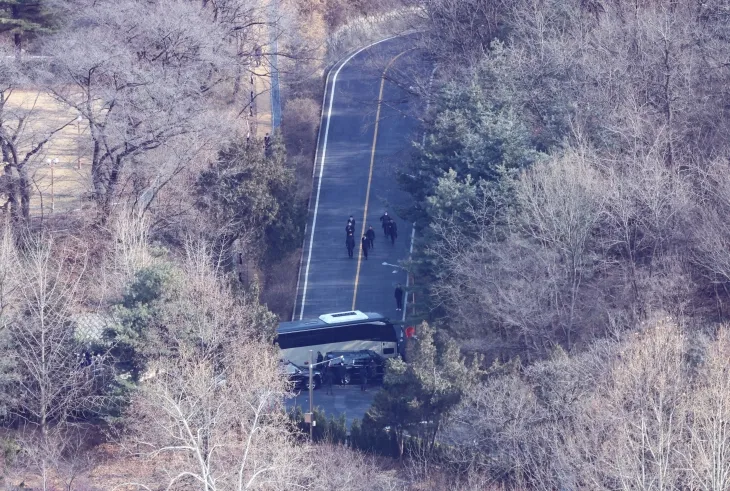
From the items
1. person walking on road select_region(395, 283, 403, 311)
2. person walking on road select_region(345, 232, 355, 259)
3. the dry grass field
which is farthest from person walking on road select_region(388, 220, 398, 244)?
the dry grass field

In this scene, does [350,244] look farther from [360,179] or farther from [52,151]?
[52,151]

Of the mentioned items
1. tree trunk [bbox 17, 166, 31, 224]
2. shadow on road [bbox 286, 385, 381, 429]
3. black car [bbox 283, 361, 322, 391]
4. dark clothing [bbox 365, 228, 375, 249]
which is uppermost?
tree trunk [bbox 17, 166, 31, 224]

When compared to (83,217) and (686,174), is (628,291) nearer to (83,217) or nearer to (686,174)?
(686,174)

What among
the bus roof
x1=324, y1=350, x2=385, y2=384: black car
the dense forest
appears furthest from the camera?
the bus roof

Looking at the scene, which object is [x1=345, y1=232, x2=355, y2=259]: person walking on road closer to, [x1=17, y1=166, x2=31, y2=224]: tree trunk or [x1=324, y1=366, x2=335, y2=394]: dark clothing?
[x1=324, y1=366, x2=335, y2=394]: dark clothing

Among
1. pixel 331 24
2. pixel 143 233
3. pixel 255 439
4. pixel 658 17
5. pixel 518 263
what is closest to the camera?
pixel 255 439

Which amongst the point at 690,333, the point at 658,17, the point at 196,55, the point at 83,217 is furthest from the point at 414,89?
the point at 690,333

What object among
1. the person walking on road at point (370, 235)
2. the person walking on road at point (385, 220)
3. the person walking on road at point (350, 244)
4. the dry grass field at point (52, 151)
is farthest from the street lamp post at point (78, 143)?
the person walking on road at point (385, 220)
